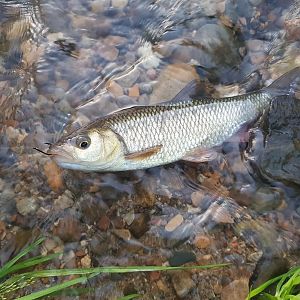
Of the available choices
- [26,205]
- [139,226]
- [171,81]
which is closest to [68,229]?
[26,205]

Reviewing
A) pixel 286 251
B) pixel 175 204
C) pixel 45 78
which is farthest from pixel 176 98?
pixel 286 251

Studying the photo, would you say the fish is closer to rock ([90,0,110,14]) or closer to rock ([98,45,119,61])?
rock ([98,45,119,61])

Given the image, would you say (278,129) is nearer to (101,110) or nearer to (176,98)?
(176,98)

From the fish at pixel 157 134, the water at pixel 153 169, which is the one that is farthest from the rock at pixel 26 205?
the fish at pixel 157 134

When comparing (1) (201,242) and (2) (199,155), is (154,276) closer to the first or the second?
(1) (201,242)

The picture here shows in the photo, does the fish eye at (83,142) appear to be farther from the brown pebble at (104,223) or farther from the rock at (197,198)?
the rock at (197,198)
